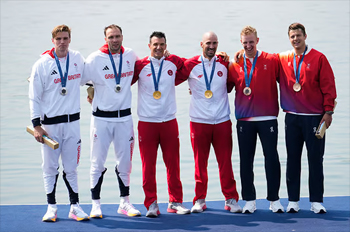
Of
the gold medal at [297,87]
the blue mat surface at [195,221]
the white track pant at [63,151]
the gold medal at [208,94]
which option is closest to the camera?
the blue mat surface at [195,221]

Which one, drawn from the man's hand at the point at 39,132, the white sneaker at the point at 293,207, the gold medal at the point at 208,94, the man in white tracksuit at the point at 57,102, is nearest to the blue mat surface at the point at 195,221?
the white sneaker at the point at 293,207

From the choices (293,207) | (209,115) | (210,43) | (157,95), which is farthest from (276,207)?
(210,43)

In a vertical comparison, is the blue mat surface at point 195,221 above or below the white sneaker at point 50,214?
below

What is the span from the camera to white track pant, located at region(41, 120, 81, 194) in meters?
5.54

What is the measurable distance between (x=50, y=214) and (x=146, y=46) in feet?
33.2

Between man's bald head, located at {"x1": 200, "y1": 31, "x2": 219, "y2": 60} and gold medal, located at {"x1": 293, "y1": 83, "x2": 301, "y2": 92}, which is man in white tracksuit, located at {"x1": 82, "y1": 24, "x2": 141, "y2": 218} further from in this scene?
gold medal, located at {"x1": 293, "y1": 83, "x2": 301, "y2": 92}

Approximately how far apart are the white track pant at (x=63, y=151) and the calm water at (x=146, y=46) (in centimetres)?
165

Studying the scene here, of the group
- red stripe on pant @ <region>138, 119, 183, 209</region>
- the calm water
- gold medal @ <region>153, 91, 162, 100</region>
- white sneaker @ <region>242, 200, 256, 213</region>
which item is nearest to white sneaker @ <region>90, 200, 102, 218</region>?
red stripe on pant @ <region>138, 119, 183, 209</region>

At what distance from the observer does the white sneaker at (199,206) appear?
584cm

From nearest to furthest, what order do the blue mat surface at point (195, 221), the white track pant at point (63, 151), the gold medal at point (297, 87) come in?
the blue mat surface at point (195, 221) → the white track pant at point (63, 151) → the gold medal at point (297, 87)

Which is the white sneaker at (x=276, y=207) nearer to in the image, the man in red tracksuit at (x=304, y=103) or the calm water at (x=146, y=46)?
the man in red tracksuit at (x=304, y=103)

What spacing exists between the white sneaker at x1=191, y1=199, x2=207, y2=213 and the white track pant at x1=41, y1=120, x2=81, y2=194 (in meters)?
1.06

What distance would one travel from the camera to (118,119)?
5664 mm

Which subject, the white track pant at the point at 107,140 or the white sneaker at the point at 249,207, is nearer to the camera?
the white track pant at the point at 107,140
